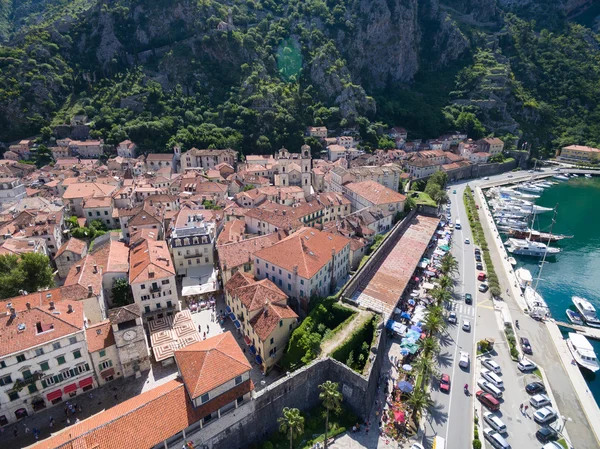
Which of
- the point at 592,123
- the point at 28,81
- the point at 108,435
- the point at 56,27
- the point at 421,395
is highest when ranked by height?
the point at 56,27

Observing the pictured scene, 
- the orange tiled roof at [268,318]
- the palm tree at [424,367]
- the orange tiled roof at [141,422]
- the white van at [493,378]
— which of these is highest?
the orange tiled roof at [268,318]

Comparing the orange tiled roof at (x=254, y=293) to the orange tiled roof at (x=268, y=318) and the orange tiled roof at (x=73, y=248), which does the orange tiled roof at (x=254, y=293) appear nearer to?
the orange tiled roof at (x=268, y=318)

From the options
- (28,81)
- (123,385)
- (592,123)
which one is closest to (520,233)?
(123,385)

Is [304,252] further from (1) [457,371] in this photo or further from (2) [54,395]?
(2) [54,395]

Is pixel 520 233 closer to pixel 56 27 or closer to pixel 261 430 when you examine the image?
pixel 261 430

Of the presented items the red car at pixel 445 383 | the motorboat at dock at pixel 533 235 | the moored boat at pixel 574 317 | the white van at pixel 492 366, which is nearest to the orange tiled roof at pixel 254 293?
the red car at pixel 445 383

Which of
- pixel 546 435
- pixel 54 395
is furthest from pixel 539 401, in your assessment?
pixel 54 395
